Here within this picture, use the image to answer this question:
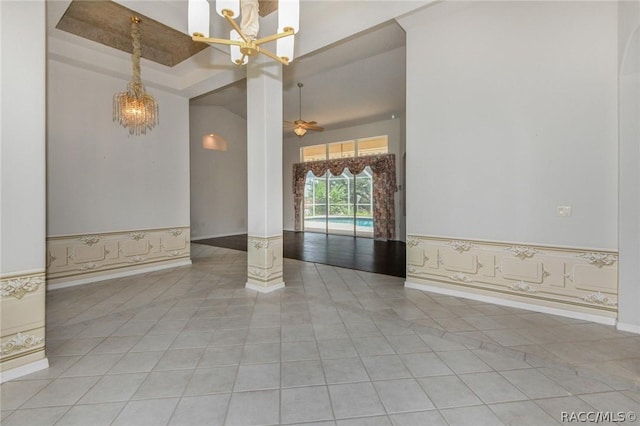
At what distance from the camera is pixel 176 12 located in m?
3.32

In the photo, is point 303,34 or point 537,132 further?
point 303,34

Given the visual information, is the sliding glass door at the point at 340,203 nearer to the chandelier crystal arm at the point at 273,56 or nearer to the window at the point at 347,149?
the window at the point at 347,149

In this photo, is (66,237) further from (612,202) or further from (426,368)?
(612,202)

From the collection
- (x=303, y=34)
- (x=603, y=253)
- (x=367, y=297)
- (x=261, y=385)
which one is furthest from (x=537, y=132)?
(x=261, y=385)

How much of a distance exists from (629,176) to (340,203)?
25.1 feet

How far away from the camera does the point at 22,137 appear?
1.95 metres

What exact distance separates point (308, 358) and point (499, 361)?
4.68ft

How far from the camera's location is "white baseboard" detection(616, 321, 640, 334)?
2.54 metres

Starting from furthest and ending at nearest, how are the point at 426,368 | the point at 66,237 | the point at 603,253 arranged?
the point at 66,237
the point at 603,253
the point at 426,368

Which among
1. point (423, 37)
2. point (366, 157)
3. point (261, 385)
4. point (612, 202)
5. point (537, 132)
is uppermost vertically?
point (423, 37)

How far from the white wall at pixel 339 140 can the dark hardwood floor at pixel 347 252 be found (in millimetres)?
1560

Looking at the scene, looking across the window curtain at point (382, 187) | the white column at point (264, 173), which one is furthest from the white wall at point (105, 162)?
the window curtain at point (382, 187)

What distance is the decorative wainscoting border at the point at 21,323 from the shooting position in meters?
1.92

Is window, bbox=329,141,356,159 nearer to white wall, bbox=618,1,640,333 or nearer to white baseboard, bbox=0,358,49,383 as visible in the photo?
white wall, bbox=618,1,640,333
